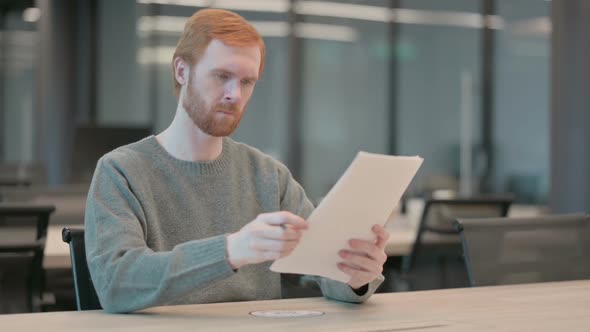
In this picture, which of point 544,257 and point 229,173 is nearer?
point 229,173

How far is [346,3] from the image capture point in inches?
Answer: 359

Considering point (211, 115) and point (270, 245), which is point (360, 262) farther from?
point (211, 115)

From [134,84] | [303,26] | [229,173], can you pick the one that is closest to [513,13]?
[303,26]

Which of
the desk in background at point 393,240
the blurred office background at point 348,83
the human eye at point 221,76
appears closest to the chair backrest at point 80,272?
the human eye at point 221,76

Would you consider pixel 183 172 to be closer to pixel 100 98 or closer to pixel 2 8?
pixel 100 98

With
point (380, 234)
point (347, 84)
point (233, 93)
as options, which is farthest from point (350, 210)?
point (347, 84)

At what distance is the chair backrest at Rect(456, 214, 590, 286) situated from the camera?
239 centimetres

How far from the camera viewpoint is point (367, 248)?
1.79 m

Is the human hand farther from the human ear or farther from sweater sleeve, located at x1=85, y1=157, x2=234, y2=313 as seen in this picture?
the human ear

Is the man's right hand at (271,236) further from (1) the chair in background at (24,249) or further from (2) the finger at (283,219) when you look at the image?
(1) the chair in background at (24,249)

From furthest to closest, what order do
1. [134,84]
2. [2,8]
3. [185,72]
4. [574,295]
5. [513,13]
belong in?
[2,8] → [134,84] → [513,13] → [574,295] → [185,72]

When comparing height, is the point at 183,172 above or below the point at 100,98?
above

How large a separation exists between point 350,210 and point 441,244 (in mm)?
2594

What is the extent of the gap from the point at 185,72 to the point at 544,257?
123 centimetres
